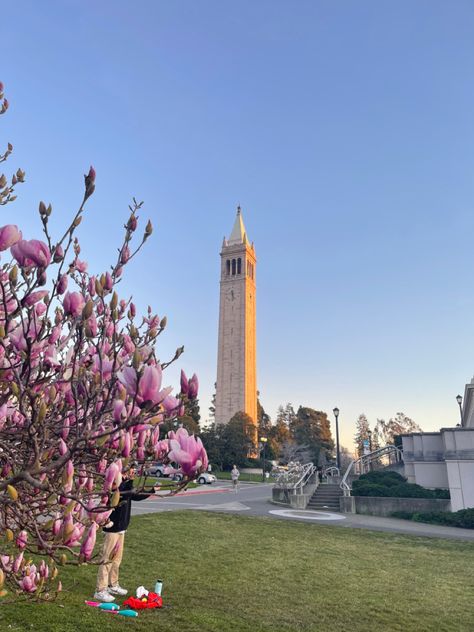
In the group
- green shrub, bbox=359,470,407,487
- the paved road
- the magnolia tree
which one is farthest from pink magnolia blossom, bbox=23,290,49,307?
green shrub, bbox=359,470,407,487

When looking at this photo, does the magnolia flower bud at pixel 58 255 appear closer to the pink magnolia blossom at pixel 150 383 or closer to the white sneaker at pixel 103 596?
the pink magnolia blossom at pixel 150 383

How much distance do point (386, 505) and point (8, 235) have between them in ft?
62.7

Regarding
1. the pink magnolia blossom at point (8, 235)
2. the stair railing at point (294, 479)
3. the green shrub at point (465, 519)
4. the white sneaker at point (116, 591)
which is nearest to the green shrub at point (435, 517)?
the green shrub at point (465, 519)

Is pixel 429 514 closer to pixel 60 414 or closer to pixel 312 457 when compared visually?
pixel 60 414

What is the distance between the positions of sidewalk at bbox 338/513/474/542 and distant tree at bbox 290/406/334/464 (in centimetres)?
6357

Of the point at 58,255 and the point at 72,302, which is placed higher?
the point at 58,255

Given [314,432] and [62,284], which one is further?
[314,432]

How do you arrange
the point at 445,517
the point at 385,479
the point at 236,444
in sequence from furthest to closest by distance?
the point at 236,444 → the point at 385,479 → the point at 445,517

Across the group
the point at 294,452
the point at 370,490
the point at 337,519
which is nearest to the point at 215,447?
the point at 294,452

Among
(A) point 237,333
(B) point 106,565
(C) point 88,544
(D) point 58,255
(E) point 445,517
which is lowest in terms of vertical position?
(E) point 445,517

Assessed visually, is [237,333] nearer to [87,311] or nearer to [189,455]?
[87,311]

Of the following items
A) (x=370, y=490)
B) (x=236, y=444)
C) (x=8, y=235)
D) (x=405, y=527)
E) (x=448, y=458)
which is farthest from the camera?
(x=236, y=444)

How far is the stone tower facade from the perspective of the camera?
79.1 metres

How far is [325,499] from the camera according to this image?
21.1m
